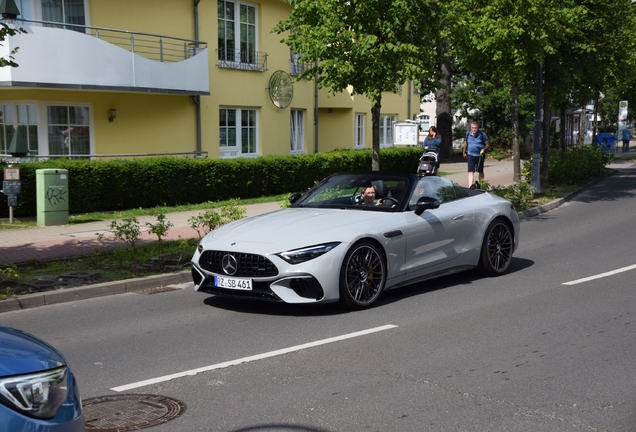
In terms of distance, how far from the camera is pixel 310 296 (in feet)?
25.4

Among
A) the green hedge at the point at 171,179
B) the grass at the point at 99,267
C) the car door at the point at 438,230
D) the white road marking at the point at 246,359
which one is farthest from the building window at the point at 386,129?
the white road marking at the point at 246,359

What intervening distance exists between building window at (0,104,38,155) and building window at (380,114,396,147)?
1985 cm

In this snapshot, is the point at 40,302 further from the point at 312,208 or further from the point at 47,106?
the point at 47,106

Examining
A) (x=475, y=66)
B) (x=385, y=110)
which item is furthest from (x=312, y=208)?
(x=385, y=110)

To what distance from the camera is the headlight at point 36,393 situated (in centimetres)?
301

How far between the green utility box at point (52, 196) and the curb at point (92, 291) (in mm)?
5641

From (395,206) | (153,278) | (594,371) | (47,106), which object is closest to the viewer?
(594,371)

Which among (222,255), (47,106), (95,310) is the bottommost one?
(95,310)

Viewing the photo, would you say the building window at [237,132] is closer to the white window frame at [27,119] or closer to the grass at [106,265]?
the white window frame at [27,119]

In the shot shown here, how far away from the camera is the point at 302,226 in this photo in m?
8.21

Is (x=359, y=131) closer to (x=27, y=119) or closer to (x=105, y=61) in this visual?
(x=105, y=61)

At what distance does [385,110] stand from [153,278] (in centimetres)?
2701

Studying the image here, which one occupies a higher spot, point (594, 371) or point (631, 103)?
point (631, 103)

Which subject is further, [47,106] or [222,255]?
[47,106]
